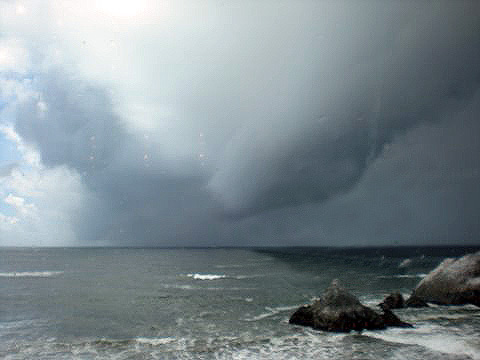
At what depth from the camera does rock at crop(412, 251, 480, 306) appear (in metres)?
36.0

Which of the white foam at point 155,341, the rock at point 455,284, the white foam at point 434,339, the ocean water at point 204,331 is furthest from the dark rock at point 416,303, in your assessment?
the white foam at point 155,341

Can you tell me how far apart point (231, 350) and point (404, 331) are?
1334 centimetres

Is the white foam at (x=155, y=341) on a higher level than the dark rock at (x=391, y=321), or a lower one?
lower

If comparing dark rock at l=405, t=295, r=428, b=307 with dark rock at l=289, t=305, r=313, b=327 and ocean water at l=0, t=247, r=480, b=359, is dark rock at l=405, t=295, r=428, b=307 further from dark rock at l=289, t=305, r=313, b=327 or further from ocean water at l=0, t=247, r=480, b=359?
dark rock at l=289, t=305, r=313, b=327

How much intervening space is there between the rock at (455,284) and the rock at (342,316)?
13.6 m

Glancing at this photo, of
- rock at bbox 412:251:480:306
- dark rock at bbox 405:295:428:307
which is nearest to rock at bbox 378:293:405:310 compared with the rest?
dark rock at bbox 405:295:428:307

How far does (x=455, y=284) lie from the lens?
37219 millimetres

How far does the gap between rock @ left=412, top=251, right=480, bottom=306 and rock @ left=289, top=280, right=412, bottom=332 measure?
13648mm

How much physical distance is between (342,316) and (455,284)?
19.0m

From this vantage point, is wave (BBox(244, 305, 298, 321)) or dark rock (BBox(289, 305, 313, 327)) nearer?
dark rock (BBox(289, 305, 313, 327))

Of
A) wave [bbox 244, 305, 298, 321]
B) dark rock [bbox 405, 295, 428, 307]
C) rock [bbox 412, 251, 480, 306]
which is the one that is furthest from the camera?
rock [bbox 412, 251, 480, 306]

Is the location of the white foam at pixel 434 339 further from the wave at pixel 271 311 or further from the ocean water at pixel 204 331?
the wave at pixel 271 311

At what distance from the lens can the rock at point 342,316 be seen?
2611 centimetres

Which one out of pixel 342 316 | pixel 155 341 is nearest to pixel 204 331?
pixel 155 341
